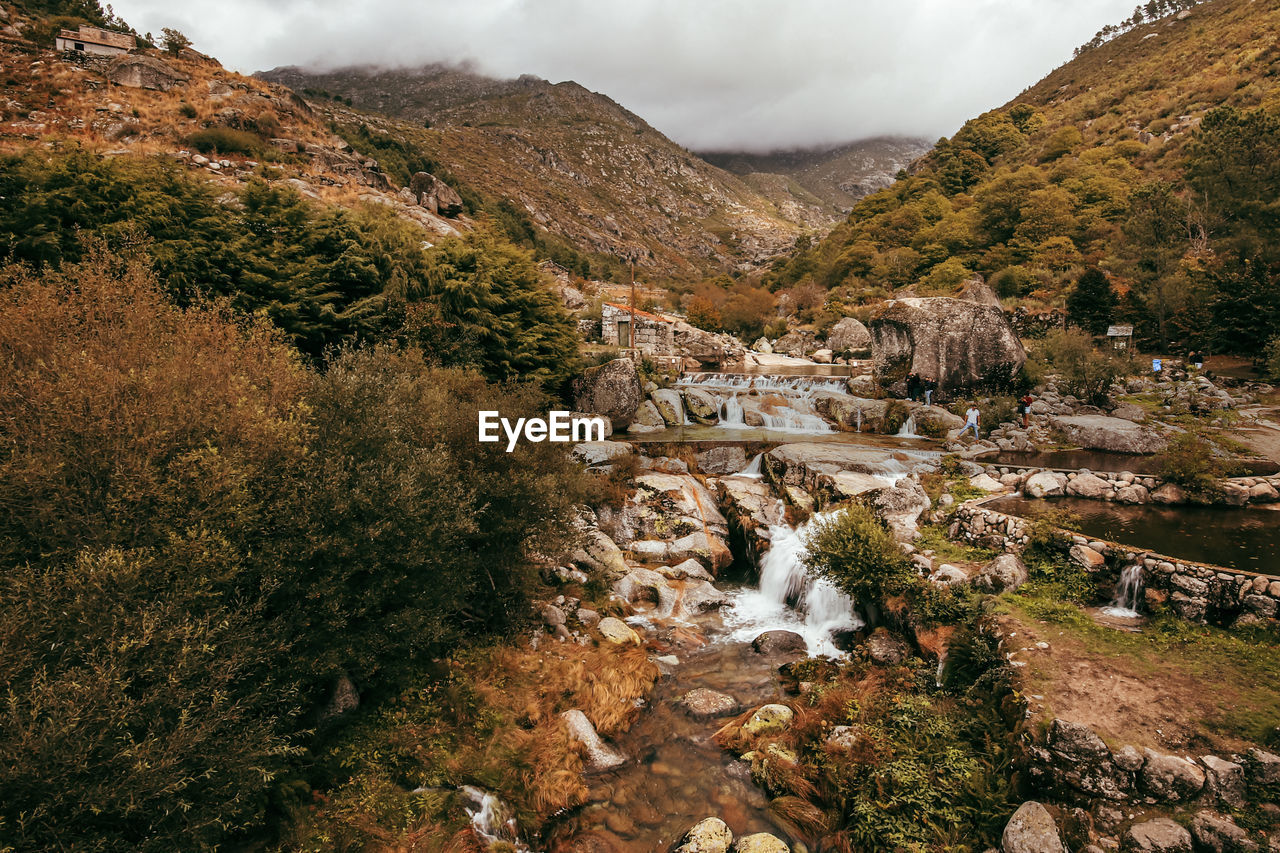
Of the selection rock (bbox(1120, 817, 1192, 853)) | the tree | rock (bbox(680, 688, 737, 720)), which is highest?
the tree

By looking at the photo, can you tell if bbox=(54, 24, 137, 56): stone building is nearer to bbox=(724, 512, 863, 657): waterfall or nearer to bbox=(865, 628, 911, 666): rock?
bbox=(724, 512, 863, 657): waterfall

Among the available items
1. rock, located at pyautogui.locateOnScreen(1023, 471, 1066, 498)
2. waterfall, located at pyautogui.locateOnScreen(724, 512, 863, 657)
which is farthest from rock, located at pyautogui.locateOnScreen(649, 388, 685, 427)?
rock, located at pyautogui.locateOnScreen(1023, 471, 1066, 498)

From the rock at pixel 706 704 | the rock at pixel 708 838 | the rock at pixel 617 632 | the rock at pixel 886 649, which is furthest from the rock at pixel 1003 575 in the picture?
the rock at pixel 617 632

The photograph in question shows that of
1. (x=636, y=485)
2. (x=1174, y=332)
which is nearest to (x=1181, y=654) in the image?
(x=636, y=485)

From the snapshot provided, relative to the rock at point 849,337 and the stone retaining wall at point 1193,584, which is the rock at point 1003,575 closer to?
the stone retaining wall at point 1193,584

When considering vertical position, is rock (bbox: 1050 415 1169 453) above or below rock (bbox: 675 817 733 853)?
above

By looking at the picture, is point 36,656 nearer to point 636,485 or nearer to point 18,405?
point 18,405
